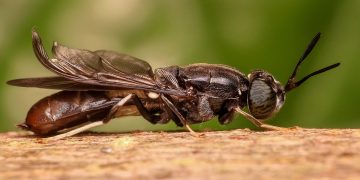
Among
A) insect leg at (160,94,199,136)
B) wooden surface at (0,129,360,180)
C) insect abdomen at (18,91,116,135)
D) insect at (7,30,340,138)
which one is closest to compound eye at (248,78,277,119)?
insect at (7,30,340,138)

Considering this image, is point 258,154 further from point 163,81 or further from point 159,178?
point 163,81

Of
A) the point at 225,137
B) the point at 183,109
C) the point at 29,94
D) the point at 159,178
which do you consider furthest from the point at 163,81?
the point at 159,178

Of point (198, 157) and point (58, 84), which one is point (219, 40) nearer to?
point (58, 84)

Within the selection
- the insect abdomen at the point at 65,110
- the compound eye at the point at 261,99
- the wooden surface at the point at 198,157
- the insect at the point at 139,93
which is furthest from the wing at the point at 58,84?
the compound eye at the point at 261,99

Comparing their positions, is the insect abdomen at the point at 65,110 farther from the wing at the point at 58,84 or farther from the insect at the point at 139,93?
the wing at the point at 58,84

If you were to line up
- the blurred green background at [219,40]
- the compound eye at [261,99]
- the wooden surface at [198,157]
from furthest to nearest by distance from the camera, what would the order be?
the blurred green background at [219,40], the compound eye at [261,99], the wooden surface at [198,157]

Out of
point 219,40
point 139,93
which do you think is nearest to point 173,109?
point 139,93
